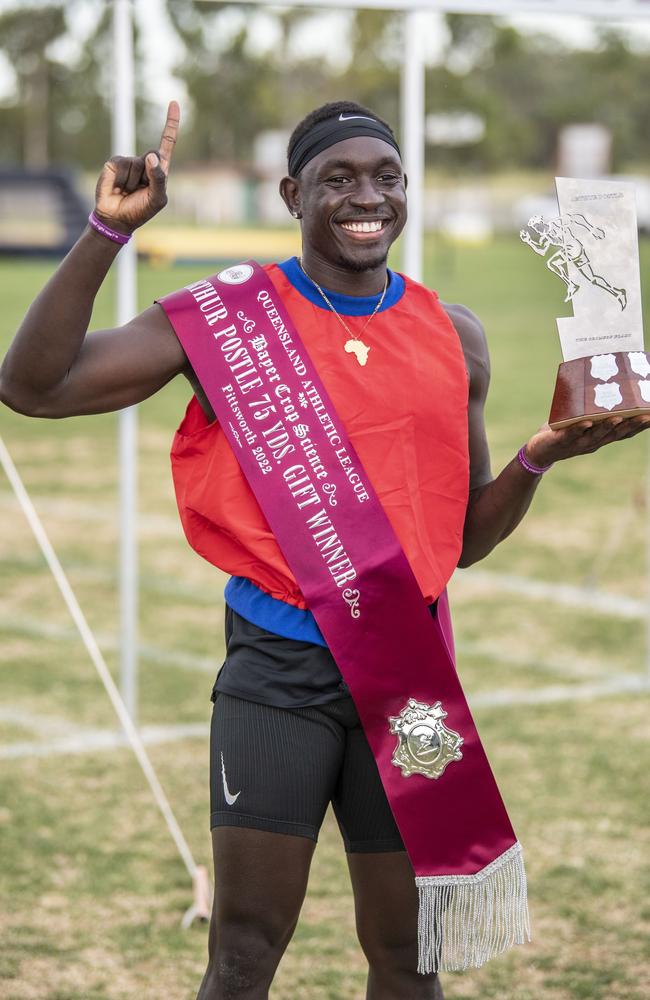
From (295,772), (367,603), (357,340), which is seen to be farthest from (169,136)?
(295,772)

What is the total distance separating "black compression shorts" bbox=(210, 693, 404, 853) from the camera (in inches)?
101

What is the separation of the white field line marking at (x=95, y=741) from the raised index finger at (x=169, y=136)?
364 cm

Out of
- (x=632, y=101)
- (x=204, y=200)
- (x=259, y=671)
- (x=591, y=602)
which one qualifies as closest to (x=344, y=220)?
(x=259, y=671)

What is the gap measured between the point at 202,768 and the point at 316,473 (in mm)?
3059

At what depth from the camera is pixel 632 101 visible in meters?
48.1

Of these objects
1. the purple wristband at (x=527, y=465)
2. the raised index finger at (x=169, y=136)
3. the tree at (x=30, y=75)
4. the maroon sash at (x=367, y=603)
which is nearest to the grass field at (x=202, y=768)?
the maroon sash at (x=367, y=603)

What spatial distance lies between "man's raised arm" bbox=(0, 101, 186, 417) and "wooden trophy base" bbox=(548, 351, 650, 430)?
72cm

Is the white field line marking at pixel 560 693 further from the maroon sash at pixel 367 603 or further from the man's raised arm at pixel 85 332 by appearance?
the man's raised arm at pixel 85 332

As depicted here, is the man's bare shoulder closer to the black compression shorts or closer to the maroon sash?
the maroon sash

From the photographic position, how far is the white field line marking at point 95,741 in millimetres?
5691

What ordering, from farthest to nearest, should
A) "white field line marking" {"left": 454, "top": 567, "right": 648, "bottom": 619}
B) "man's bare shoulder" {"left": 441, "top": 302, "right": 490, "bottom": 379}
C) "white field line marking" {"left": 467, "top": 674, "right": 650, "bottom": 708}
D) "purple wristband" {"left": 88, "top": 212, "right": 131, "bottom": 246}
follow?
"white field line marking" {"left": 454, "top": 567, "right": 648, "bottom": 619} < "white field line marking" {"left": 467, "top": 674, "right": 650, "bottom": 708} < "man's bare shoulder" {"left": 441, "top": 302, "right": 490, "bottom": 379} < "purple wristband" {"left": 88, "top": 212, "right": 131, "bottom": 246}

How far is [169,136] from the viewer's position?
244cm

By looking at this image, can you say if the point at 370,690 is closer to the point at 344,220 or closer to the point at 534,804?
the point at 344,220

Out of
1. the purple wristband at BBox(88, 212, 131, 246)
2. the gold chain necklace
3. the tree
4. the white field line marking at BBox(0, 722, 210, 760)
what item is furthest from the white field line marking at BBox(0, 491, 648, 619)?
the tree
